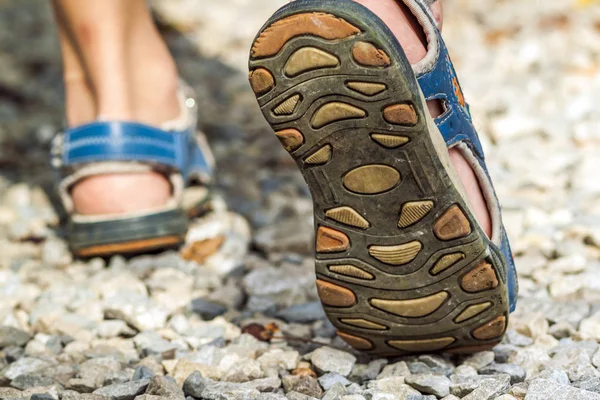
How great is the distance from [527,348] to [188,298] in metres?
0.62

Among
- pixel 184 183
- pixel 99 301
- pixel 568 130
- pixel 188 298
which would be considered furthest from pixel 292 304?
pixel 568 130

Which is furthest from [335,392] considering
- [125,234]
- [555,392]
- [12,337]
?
[125,234]

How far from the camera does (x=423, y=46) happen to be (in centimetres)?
110

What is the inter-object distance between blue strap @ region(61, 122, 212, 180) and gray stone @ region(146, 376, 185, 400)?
2.33 ft

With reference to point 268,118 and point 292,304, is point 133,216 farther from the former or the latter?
point 268,118

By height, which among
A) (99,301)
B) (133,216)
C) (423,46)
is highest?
(423,46)

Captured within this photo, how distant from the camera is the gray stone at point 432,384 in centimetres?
107

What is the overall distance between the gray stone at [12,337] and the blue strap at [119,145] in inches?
18.1

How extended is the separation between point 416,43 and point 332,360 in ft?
1.53

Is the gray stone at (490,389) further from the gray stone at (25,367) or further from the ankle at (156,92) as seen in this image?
the ankle at (156,92)

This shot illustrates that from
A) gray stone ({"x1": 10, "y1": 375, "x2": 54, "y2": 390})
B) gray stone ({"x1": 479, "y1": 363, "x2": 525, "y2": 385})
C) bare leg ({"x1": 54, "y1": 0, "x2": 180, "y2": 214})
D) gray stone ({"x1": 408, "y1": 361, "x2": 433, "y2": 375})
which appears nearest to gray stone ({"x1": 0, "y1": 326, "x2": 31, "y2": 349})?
gray stone ({"x1": 10, "y1": 375, "x2": 54, "y2": 390})

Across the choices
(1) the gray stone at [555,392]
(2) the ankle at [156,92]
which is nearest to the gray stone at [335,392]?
(1) the gray stone at [555,392]

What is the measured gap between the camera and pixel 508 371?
1144 millimetres

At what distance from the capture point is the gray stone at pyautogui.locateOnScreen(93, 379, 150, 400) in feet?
3.58
